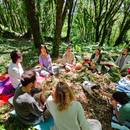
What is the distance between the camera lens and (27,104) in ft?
5.45

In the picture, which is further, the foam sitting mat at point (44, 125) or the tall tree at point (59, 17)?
the tall tree at point (59, 17)

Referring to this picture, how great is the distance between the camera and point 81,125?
5.02ft

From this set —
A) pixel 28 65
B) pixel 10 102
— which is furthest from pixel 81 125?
pixel 28 65

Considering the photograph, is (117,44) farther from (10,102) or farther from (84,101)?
(10,102)

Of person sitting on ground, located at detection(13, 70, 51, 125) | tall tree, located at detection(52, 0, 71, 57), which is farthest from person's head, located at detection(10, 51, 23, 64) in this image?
tall tree, located at detection(52, 0, 71, 57)

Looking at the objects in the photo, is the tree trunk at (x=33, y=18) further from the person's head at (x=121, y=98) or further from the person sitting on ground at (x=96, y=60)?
the person's head at (x=121, y=98)

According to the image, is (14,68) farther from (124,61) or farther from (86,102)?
(124,61)

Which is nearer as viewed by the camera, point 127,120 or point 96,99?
point 127,120

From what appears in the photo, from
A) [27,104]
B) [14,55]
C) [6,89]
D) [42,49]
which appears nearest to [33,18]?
[42,49]

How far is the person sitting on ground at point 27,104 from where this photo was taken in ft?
5.45

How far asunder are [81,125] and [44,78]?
255 cm

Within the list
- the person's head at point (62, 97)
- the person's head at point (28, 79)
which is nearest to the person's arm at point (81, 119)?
Answer: the person's head at point (62, 97)

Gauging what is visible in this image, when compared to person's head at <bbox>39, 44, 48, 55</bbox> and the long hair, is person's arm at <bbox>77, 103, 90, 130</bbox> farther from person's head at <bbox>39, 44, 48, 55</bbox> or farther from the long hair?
person's head at <bbox>39, 44, 48, 55</bbox>

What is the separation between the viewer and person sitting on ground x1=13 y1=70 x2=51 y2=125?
1.66 m
